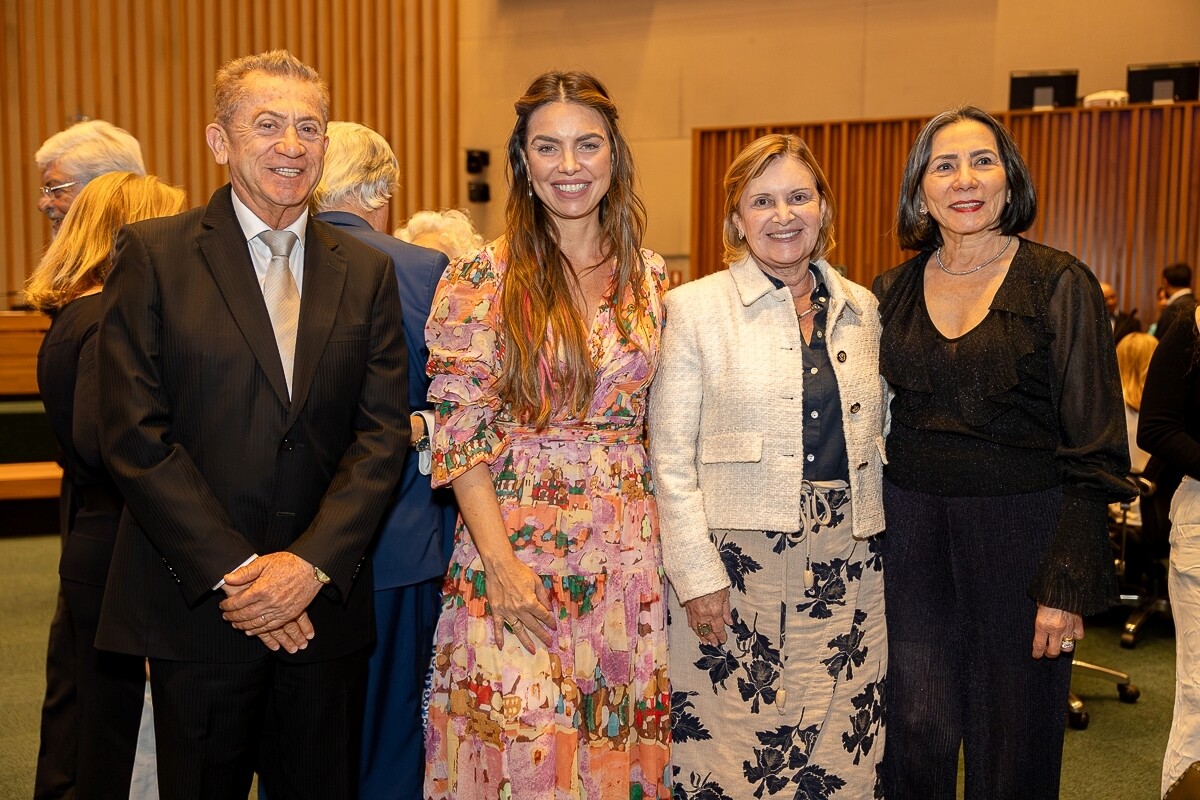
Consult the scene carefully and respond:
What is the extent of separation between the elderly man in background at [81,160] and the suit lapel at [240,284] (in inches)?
46.8

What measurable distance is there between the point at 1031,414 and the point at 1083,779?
1879 millimetres

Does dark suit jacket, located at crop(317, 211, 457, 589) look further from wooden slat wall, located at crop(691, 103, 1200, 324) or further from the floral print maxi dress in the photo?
wooden slat wall, located at crop(691, 103, 1200, 324)

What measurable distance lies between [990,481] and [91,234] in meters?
2.24

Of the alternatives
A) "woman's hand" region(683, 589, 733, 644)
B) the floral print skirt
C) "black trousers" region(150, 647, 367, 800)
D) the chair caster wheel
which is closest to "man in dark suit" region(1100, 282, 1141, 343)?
the chair caster wheel

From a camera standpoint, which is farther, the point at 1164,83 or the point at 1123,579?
the point at 1164,83

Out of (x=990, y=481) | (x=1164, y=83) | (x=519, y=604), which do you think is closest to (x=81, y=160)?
(x=519, y=604)

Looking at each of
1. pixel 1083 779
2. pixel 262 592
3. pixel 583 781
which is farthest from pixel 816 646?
pixel 1083 779

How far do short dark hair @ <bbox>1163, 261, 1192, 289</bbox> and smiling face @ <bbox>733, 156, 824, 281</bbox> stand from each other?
19.9 ft

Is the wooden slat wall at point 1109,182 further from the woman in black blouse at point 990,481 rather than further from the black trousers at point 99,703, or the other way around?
the black trousers at point 99,703

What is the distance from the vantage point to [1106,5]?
324 inches

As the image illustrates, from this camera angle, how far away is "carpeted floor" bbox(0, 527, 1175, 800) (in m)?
3.57

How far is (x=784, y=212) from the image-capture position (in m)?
2.43

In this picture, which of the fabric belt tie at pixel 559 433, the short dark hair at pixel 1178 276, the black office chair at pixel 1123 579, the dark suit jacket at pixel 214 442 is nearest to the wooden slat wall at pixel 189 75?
the short dark hair at pixel 1178 276

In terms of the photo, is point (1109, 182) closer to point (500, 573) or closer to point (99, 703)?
point (500, 573)
